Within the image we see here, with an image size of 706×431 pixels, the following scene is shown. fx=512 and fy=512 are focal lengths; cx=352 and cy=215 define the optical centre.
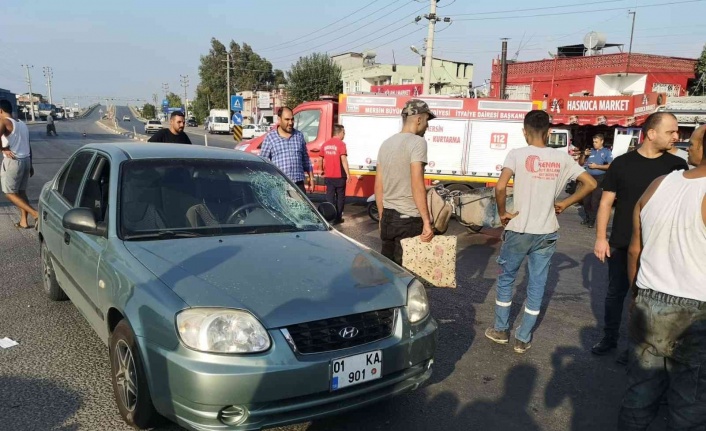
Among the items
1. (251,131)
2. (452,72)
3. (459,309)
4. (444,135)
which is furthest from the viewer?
(452,72)

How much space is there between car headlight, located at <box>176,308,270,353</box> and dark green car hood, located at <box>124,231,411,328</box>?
0.04 metres

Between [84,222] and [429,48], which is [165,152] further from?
[429,48]

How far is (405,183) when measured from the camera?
167 inches

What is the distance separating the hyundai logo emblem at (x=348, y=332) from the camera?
2596mm

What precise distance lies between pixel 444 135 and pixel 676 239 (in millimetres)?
8681

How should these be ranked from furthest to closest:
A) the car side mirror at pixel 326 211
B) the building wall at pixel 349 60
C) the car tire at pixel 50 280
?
the building wall at pixel 349 60, the car tire at pixel 50 280, the car side mirror at pixel 326 211

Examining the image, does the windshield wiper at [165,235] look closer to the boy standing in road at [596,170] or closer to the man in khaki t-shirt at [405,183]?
the man in khaki t-shirt at [405,183]

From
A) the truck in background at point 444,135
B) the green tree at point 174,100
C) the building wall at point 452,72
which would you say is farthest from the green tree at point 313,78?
the green tree at point 174,100

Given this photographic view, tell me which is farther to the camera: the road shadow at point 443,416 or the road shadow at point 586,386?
the road shadow at point 586,386

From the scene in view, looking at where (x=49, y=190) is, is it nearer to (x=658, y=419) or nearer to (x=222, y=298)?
(x=222, y=298)

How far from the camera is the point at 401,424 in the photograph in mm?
3025

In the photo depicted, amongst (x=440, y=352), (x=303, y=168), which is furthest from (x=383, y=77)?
(x=440, y=352)

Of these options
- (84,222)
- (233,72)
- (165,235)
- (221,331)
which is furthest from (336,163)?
(233,72)

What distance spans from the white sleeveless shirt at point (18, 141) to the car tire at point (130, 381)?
239 inches
